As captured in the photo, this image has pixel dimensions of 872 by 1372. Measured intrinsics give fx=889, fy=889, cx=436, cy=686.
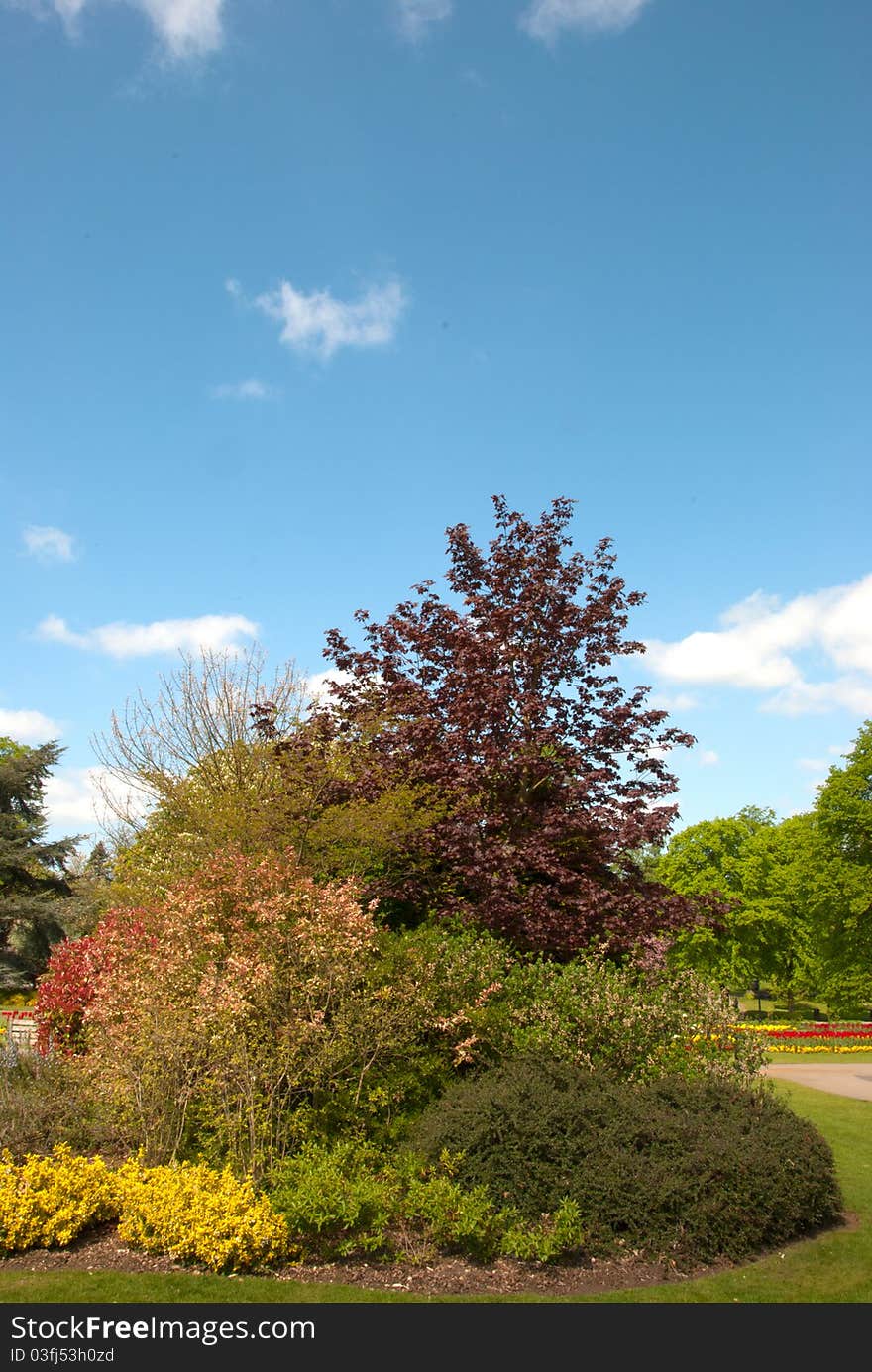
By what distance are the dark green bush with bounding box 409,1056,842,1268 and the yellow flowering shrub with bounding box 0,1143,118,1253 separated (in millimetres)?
2436

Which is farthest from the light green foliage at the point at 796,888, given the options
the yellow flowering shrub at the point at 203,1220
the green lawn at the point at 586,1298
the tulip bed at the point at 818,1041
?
the yellow flowering shrub at the point at 203,1220

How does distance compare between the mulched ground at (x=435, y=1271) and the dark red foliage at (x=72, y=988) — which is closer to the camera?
the mulched ground at (x=435, y=1271)

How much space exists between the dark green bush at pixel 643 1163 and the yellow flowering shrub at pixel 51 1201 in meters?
2.44

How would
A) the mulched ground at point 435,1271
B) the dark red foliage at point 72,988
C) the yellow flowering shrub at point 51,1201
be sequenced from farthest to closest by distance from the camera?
the dark red foliage at point 72,988
the yellow flowering shrub at point 51,1201
the mulched ground at point 435,1271

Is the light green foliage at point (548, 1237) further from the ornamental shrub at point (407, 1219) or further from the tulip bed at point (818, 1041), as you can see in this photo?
the tulip bed at point (818, 1041)

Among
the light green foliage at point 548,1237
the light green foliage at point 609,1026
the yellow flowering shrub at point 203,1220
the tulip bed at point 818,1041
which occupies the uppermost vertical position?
the light green foliage at point 609,1026

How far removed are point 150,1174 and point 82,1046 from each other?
5.35m

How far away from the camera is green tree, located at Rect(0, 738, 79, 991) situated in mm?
30828

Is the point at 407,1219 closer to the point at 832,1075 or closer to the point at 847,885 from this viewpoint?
the point at 832,1075

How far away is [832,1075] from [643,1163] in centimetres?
1301

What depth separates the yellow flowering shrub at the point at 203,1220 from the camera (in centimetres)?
587

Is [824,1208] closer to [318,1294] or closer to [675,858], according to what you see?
[318,1294]

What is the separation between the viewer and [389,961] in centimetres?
843

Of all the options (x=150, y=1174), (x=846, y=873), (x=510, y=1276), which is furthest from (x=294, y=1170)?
(x=846, y=873)
